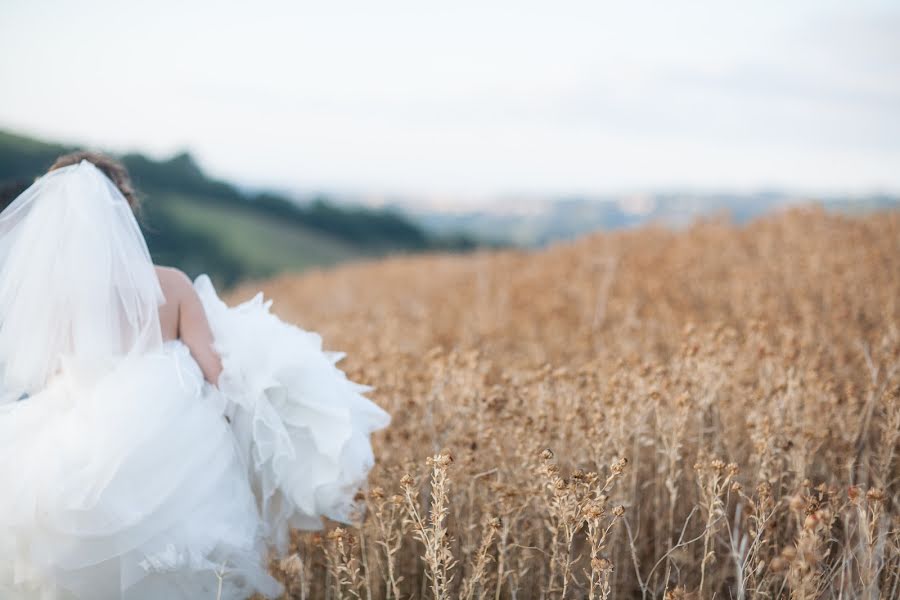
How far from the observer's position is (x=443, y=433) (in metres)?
3.75

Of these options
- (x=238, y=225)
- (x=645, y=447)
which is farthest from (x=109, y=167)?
(x=238, y=225)

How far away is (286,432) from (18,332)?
3.91 feet

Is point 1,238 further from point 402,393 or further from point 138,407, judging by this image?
point 402,393

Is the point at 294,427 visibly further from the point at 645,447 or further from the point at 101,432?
the point at 645,447

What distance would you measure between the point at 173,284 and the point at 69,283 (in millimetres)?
457

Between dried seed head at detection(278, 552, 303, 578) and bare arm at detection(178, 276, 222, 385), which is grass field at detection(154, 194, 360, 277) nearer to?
bare arm at detection(178, 276, 222, 385)

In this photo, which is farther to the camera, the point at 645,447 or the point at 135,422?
the point at 645,447

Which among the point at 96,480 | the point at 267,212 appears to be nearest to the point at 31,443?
the point at 96,480

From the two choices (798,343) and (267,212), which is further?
(267,212)

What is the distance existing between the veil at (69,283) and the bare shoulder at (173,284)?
15cm

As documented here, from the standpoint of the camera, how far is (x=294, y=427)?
3.28m

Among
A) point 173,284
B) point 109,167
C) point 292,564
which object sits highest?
point 109,167

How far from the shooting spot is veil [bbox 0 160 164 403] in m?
2.99

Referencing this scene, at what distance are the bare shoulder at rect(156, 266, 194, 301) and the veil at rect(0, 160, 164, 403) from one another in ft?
0.48
